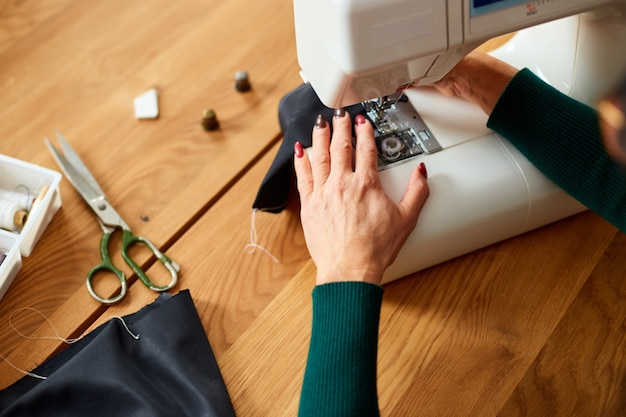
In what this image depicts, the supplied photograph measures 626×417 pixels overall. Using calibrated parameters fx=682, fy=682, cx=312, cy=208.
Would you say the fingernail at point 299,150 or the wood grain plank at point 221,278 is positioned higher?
the fingernail at point 299,150

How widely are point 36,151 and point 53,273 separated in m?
0.27

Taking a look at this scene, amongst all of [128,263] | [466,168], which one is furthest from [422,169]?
[128,263]

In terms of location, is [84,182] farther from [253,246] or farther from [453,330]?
[453,330]

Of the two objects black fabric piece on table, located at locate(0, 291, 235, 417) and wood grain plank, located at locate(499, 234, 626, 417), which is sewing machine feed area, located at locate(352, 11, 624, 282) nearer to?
wood grain plank, located at locate(499, 234, 626, 417)

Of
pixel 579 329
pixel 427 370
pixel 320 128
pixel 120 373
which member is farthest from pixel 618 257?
pixel 120 373

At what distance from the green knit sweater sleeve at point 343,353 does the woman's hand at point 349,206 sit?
28mm

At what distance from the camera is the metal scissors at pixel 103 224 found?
1043 millimetres

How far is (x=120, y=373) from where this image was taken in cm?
90

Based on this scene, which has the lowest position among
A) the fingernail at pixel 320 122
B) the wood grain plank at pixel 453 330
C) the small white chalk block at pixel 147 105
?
the wood grain plank at pixel 453 330

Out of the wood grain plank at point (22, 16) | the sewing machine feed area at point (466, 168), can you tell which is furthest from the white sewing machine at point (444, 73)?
the wood grain plank at point (22, 16)

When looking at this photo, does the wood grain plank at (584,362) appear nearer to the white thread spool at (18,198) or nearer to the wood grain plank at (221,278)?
the wood grain plank at (221,278)

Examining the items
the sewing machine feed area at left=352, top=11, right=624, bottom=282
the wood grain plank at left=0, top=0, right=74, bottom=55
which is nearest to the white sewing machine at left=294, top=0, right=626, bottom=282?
the sewing machine feed area at left=352, top=11, right=624, bottom=282

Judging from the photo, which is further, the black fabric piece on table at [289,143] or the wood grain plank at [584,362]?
the black fabric piece on table at [289,143]

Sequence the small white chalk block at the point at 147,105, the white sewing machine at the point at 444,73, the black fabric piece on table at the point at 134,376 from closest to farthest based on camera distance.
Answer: the white sewing machine at the point at 444,73 → the black fabric piece on table at the point at 134,376 → the small white chalk block at the point at 147,105
